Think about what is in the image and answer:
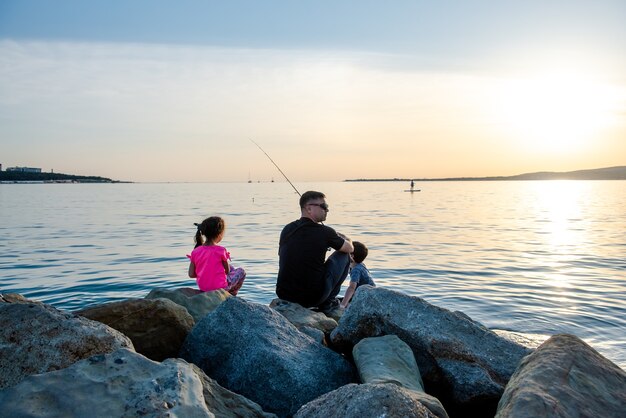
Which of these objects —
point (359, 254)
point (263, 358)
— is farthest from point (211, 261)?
point (263, 358)

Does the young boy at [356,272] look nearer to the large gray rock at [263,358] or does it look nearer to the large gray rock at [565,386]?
the large gray rock at [263,358]

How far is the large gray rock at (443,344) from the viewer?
4180mm

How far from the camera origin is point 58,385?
259 cm

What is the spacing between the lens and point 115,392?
8.62ft

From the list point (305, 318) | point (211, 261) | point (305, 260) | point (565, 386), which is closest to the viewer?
point (565, 386)

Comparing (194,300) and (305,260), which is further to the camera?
(305,260)

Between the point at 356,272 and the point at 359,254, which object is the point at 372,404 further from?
the point at 359,254

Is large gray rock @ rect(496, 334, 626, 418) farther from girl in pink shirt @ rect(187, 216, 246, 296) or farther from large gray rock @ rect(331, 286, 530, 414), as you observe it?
girl in pink shirt @ rect(187, 216, 246, 296)

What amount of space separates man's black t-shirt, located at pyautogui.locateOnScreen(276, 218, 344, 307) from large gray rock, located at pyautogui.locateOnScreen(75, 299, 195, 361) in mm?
2623

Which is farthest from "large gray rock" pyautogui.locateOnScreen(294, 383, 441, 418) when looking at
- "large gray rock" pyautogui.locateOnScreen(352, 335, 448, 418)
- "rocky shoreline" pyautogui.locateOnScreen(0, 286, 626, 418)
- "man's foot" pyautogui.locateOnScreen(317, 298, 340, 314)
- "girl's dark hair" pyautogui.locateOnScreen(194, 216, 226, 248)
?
"girl's dark hair" pyautogui.locateOnScreen(194, 216, 226, 248)

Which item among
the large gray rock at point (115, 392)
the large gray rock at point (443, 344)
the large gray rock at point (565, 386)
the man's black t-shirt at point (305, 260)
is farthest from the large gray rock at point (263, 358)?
the man's black t-shirt at point (305, 260)

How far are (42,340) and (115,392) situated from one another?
102cm

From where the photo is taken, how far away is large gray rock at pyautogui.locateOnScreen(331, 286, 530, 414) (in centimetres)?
418

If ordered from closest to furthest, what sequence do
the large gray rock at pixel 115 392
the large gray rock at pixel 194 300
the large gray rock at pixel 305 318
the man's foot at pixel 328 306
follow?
the large gray rock at pixel 115 392 < the large gray rock at pixel 194 300 < the large gray rock at pixel 305 318 < the man's foot at pixel 328 306
